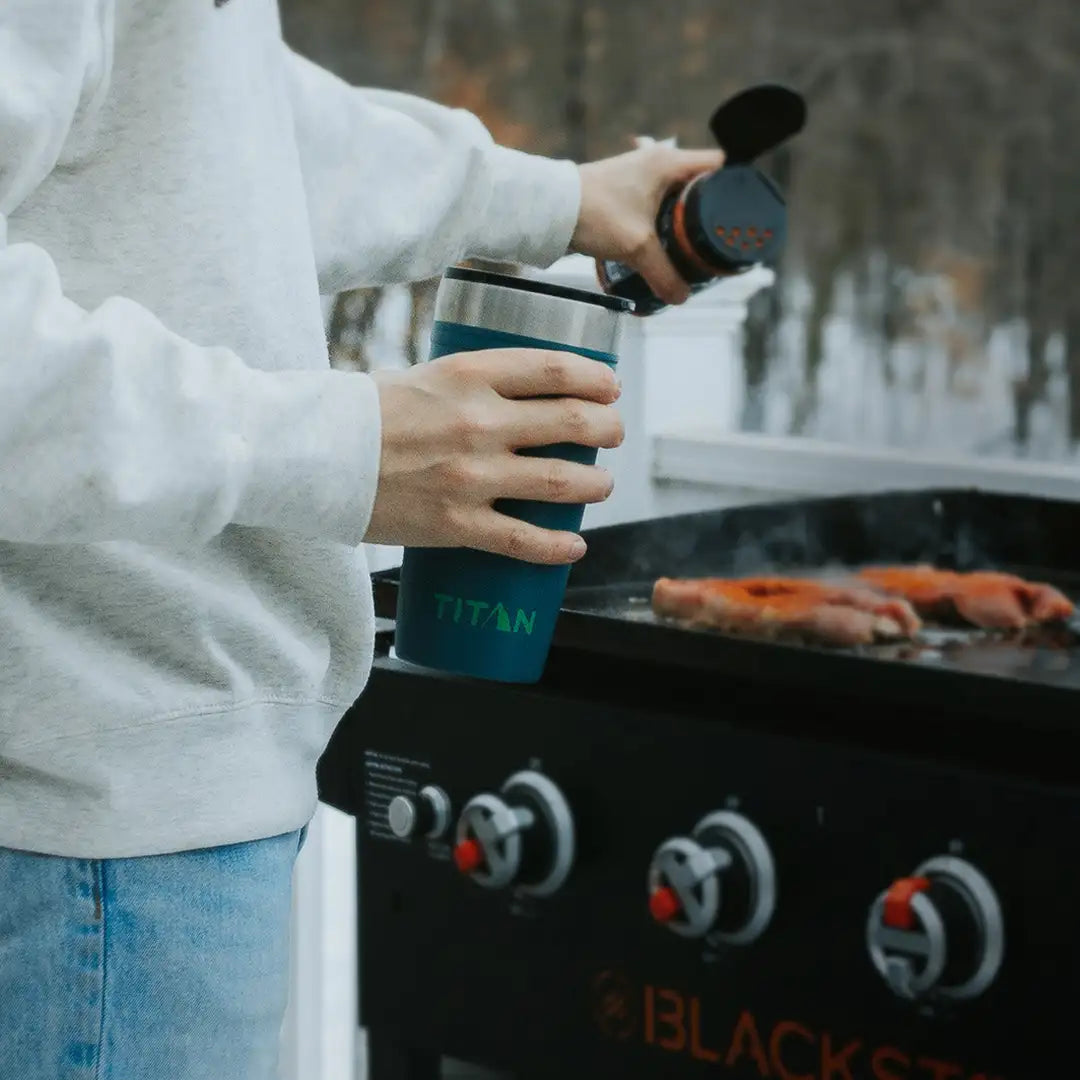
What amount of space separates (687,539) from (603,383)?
835 mm

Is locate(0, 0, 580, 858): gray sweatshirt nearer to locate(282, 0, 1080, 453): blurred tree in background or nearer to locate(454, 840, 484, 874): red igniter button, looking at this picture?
locate(454, 840, 484, 874): red igniter button

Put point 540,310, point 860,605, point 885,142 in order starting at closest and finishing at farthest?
point 540,310 → point 860,605 → point 885,142

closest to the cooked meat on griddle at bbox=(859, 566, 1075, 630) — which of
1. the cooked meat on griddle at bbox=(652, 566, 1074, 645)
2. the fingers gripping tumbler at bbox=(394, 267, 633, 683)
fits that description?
the cooked meat on griddle at bbox=(652, 566, 1074, 645)

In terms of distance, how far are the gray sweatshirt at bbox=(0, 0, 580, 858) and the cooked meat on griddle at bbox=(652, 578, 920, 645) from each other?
43 centimetres

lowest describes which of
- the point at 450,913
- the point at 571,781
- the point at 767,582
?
the point at 450,913

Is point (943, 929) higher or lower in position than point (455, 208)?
lower

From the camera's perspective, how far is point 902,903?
1.01 meters

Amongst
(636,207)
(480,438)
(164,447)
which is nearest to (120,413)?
(164,447)

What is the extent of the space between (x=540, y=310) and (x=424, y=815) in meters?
0.55

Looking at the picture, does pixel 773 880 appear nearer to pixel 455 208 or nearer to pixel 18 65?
pixel 455 208

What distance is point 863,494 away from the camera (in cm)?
178

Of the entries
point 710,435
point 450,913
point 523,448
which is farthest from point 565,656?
point 710,435

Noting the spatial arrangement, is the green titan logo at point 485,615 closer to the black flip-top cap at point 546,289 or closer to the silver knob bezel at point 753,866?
the black flip-top cap at point 546,289

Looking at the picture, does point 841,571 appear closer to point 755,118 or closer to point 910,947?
point 755,118
